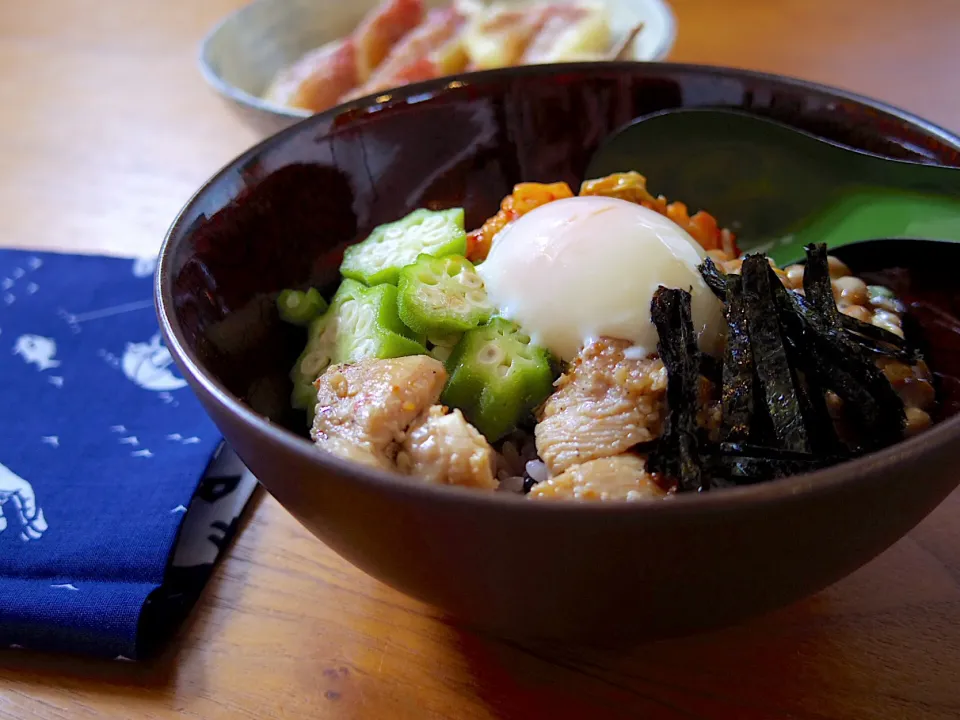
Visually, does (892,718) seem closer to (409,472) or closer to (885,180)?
(409,472)

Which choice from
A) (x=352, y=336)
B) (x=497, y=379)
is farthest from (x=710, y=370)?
(x=352, y=336)

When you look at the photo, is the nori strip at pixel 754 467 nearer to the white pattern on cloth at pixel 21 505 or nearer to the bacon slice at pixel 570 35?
the white pattern on cloth at pixel 21 505

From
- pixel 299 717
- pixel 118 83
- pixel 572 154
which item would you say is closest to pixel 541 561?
pixel 299 717

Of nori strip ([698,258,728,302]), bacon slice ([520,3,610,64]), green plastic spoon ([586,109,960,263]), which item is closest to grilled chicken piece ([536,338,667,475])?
nori strip ([698,258,728,302])

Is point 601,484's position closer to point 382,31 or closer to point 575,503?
point 575,503

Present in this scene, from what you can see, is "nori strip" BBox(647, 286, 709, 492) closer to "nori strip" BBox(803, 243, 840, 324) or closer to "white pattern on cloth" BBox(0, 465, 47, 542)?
"nori strip" BBox(803, 243, 840, 324)

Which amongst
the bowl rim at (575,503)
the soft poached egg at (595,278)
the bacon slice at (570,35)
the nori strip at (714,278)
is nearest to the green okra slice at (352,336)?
the soft poached egg at (595,278)
